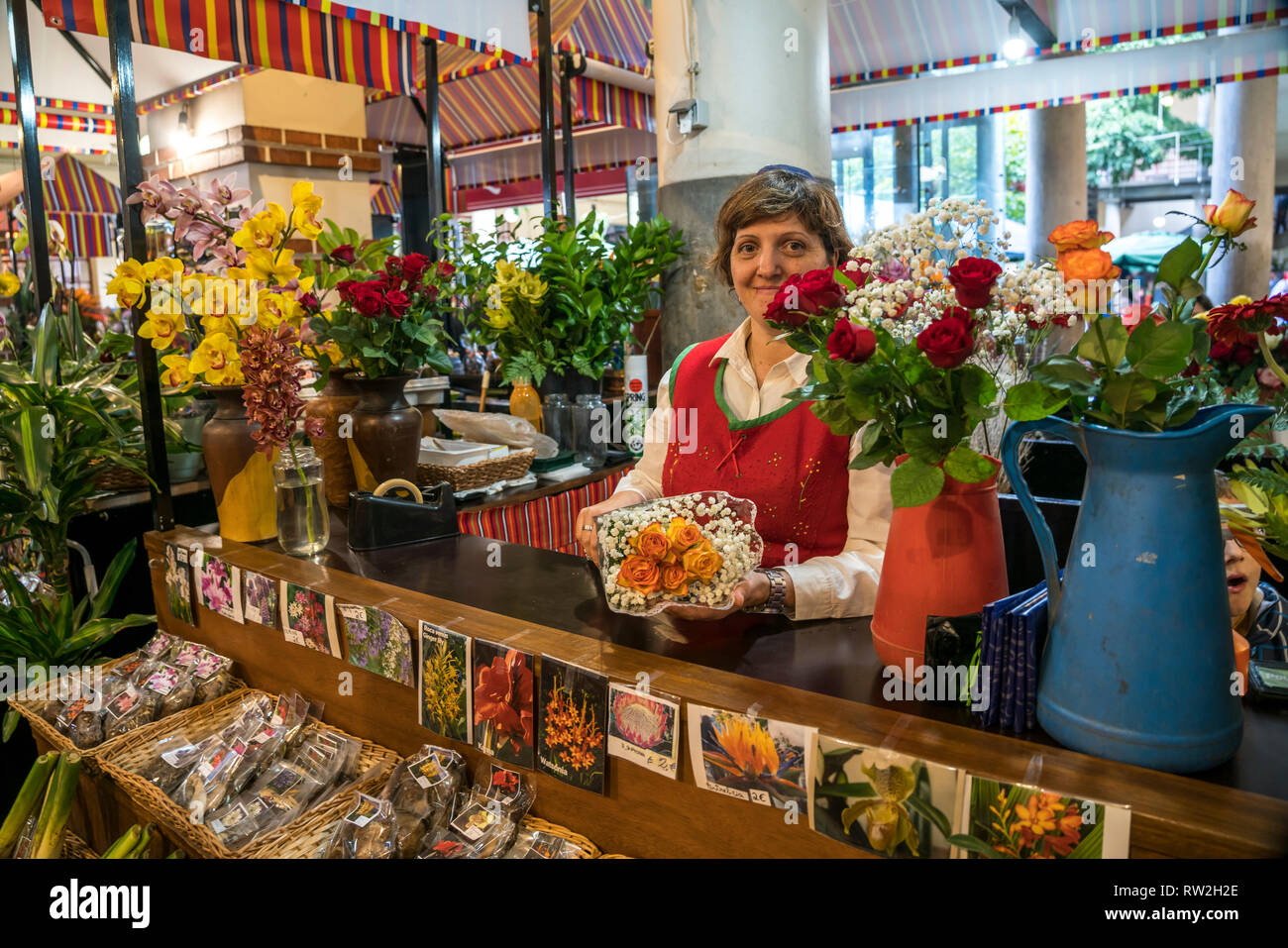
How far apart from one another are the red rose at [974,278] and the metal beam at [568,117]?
3.42 metres

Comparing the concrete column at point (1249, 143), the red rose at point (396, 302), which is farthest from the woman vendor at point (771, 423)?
the concrete column at point (1249, 143)

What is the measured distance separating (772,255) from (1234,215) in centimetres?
88

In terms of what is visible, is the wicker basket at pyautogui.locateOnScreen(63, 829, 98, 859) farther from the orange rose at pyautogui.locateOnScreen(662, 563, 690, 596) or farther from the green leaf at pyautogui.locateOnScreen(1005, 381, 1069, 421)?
the green leaf at pyautogui.locateOnScreen(1005, 381, 1069, 421)

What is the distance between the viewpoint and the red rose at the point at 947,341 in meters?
0.83

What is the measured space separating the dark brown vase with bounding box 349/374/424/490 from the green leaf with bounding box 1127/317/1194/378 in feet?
5.81

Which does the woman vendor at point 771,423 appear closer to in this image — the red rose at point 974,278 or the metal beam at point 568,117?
the red rose at point 974,278

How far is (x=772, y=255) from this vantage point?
1.66 metres

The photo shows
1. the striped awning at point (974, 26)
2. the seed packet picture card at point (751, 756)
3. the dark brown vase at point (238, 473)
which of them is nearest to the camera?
the seed packet picture card at point (751, 756)

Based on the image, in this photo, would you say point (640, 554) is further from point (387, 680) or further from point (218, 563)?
point (218, 563)

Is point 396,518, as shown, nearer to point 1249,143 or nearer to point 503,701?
point 503,701

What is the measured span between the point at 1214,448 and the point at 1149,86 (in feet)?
17.2

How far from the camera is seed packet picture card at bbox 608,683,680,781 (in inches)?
43.7

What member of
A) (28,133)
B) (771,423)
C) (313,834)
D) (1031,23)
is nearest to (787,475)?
(771,423)
